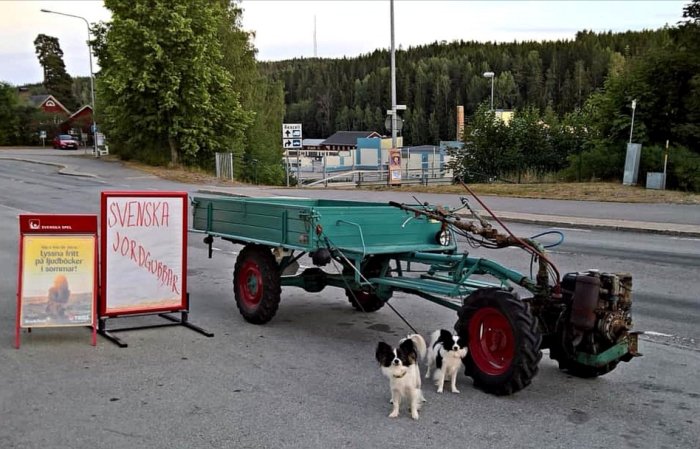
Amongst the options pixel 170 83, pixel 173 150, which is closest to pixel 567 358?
pixel 170 83

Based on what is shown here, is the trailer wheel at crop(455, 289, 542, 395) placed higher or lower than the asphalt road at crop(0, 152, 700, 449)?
higher

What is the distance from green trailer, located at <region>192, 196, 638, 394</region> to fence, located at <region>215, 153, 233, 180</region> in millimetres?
33515

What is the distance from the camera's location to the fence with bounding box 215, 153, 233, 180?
140 ft

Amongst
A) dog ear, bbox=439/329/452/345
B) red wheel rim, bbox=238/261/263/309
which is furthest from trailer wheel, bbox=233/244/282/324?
dog ear, bbox=439/329/452/345

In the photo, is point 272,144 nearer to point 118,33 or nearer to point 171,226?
point 118,33

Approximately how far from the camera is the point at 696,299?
9742 mm

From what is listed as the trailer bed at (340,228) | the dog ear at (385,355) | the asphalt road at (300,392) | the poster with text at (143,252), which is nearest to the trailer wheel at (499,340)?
the asphalt road at (300,392)

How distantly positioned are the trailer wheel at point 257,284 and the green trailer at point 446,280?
1 cm

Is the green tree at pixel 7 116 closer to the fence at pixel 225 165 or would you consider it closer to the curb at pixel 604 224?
the fence at pixel 225 165

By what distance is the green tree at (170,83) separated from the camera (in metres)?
41.8

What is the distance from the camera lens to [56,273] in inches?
291

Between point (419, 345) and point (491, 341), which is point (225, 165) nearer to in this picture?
point (419, 345)

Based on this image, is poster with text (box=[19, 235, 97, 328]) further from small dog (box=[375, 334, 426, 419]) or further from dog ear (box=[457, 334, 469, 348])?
dog ear (box=[457, 334, 469, 348])

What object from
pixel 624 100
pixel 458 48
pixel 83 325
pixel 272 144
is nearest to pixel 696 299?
pixel 83 325
